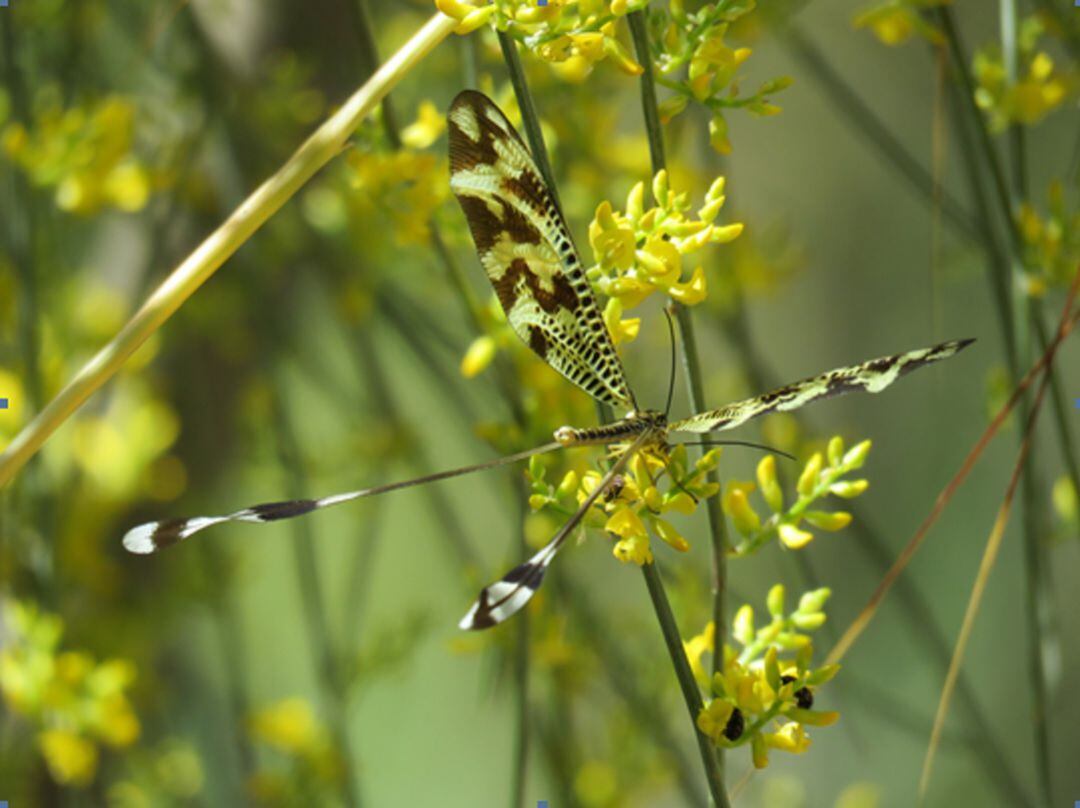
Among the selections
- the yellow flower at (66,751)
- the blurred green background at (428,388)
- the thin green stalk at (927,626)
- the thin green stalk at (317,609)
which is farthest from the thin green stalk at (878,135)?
the yellow flower at (66,751)

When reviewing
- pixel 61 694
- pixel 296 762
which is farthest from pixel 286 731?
pixel 61 694

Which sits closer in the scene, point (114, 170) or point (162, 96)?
point (114, 170)

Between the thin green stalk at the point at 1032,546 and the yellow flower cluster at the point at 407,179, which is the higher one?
the yellow flower cluster at the point at 407,179

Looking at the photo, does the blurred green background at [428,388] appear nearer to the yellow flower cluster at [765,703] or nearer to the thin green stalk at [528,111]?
the thin green stalk at [528,111]

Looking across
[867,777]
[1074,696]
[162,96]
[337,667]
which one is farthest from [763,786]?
[162,96]

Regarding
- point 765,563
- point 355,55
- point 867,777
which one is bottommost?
point 867,777

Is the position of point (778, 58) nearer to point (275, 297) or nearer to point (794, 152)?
point (794, 152)

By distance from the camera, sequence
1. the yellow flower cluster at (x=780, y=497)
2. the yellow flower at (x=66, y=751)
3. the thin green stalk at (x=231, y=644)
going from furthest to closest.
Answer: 1. the thin green stalk at (x=231, y=644)
2. the yellow flower at (x=66, y=751)
3. the yellow flower cluster at (x=780, y=497)

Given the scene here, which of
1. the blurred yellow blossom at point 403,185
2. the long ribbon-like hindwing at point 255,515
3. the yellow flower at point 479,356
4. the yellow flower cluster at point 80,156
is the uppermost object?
the yellow flower cluster at point 80,156
